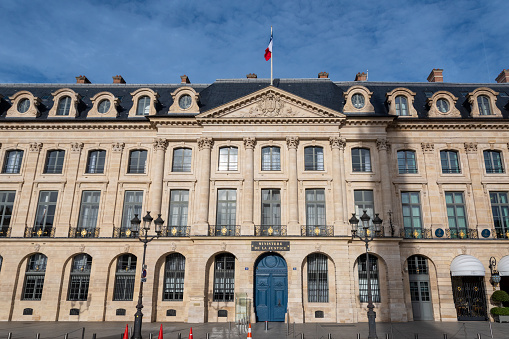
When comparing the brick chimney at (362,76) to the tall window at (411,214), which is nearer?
the tall window at (411,214)

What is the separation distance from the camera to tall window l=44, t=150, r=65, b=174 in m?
28.0

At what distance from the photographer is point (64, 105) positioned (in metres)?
29.2

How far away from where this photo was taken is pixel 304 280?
24750 millimetres

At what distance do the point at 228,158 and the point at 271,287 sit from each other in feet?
31.2

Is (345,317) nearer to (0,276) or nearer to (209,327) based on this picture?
(209,327)

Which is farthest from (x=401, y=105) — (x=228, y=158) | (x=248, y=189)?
(x=228, y=158)

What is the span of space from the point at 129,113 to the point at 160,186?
655 cm

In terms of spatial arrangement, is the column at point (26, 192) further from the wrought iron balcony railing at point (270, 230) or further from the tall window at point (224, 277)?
the wrought iron balcony railing at point (270, 230)

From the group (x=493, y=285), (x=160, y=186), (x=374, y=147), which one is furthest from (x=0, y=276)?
(x=493, y=285)

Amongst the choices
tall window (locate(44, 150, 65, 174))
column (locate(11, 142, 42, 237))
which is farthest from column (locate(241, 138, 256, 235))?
column (locate(11, 142, 42, 237))

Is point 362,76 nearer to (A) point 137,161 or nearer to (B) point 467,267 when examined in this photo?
(B) point 467,267

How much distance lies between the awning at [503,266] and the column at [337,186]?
10285 millimetres

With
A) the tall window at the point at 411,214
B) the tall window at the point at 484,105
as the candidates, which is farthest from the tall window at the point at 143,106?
the tall window at the point at 484,105

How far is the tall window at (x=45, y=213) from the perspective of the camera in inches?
1040
